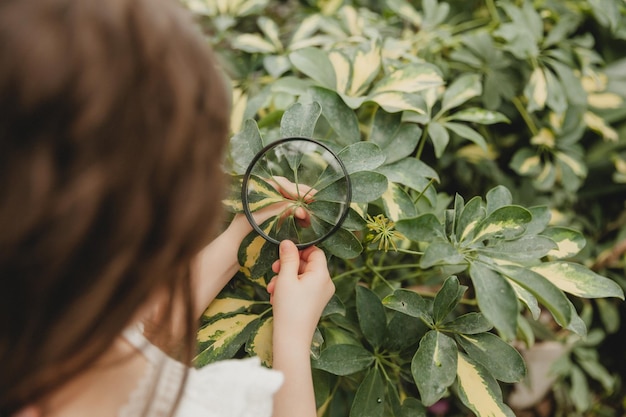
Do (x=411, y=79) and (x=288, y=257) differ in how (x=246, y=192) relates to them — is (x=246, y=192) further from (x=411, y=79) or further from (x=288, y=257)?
(x=411, y=79)

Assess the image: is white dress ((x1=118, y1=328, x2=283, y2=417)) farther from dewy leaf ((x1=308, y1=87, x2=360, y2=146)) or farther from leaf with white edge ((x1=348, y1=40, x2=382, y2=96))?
leaf with white edge ((x1=348, y1=40, x2=382, y2=96))

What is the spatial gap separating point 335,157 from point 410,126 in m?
0.21

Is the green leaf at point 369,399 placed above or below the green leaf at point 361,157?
below

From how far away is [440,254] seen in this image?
2.23ft

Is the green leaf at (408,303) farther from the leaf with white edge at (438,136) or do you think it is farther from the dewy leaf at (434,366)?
the leaf with white edge at (438,136)

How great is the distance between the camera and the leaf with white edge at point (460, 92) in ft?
3.36

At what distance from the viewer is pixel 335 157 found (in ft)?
2.46

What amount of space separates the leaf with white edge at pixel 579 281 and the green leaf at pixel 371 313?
0.24m

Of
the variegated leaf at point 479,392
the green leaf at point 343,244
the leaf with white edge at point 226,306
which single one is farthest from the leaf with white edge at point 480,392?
the leaf with white edge at point 226,306

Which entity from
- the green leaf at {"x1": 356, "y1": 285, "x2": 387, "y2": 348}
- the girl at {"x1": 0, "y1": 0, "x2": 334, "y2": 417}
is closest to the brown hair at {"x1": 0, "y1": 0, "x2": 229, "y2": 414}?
the girl at {"x1": 0, "y1": 0, "x2": 334, "y2": 417}

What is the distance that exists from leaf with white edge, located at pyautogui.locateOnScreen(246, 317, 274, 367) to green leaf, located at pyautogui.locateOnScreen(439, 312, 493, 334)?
0.25m

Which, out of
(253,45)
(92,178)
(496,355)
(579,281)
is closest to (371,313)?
(496,355)

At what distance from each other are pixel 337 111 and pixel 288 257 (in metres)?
0.26

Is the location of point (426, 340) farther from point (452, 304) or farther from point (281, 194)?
point (281, 194)
